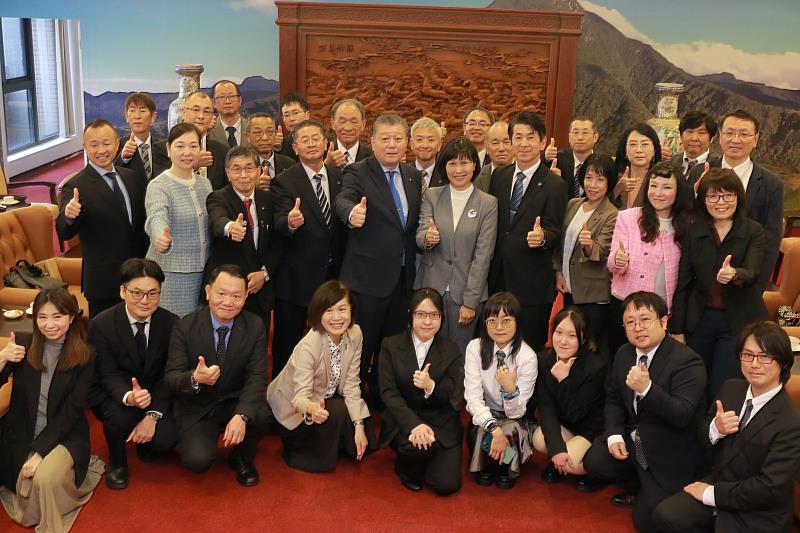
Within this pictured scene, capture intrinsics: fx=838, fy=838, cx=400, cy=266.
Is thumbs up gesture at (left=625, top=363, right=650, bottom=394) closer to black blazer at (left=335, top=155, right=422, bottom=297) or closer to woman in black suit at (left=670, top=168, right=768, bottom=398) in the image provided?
woman in black suit at (left=670, top=168, right=768, bottom=398)

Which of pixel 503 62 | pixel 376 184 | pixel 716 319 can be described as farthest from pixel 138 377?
pixel 503 62

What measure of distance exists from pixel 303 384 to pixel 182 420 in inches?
21.7

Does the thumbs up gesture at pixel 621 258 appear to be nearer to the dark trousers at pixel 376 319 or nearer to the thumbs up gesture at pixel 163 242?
the dark trousers at pixel 376 319

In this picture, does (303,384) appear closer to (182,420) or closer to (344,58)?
(182,420)

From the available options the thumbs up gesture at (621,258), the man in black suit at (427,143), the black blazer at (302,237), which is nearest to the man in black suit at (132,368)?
the black blazer at (302,237)

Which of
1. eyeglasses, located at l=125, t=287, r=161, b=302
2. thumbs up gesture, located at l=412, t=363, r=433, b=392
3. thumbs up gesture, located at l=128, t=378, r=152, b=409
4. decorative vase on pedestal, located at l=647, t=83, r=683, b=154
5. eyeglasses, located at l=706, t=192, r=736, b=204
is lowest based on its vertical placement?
thumbs up gesture, located at l=128, t=378, r=152, b=409

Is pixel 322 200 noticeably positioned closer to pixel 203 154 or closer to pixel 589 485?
pixel 203 154

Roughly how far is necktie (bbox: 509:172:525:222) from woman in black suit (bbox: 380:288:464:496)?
63cm

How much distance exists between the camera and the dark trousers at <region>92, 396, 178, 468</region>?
141 inches

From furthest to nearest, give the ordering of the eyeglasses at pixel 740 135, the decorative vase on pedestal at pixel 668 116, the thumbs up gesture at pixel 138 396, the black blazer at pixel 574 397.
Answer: the decorative vase on pedestal at pixel 668 116
the eyeglasses at pixel 740 135
the black blazer at pixel 574 397
the thumbs up gesture at pixel 138 396

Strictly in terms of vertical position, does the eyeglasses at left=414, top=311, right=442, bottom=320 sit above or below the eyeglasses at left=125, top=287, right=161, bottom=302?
below

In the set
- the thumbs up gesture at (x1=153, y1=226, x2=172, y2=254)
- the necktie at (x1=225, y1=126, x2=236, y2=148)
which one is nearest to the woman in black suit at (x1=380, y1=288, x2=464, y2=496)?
the thumbs up gesture at (x1=153, y1=226, x2=172, y2=254)

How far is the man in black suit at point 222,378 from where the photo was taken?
3590 mm

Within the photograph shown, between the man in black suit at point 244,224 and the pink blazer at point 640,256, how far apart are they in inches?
64.5
